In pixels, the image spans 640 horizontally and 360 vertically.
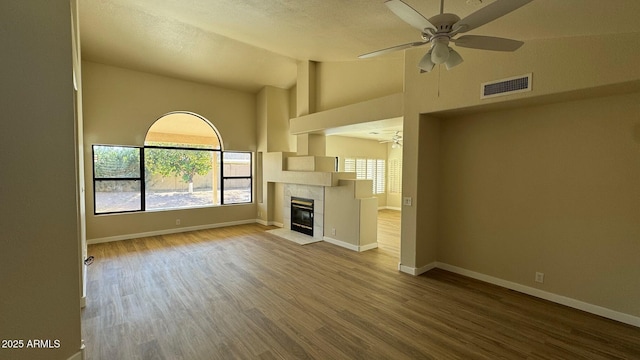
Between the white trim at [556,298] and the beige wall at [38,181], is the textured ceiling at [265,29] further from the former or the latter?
the white trim at [556,298]

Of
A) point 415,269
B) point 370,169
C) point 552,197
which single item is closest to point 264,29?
point 415,269

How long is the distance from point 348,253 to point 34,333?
430cm

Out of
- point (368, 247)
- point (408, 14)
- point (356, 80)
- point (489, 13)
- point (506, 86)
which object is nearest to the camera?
point (489, 13)

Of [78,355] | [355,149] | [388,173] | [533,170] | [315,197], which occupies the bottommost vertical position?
[78,355]

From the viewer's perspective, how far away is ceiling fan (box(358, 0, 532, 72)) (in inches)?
70.9

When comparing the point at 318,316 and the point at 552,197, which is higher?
the point at 552,197

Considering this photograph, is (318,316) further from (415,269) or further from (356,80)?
(356,80)

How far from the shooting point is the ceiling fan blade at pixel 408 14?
71.3 inches

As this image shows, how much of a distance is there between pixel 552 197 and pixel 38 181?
5.15 metres

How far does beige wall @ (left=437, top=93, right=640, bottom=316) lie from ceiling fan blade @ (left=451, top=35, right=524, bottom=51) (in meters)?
1.84

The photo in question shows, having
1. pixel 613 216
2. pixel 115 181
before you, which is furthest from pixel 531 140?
pixel 115 181

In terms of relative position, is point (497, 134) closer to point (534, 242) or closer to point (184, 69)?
point (534, 242)

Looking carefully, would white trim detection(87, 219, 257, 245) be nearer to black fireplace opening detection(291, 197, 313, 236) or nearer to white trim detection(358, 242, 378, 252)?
black fireplace opening detection(291, 197, 313, 236)

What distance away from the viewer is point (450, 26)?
81.8 inches
